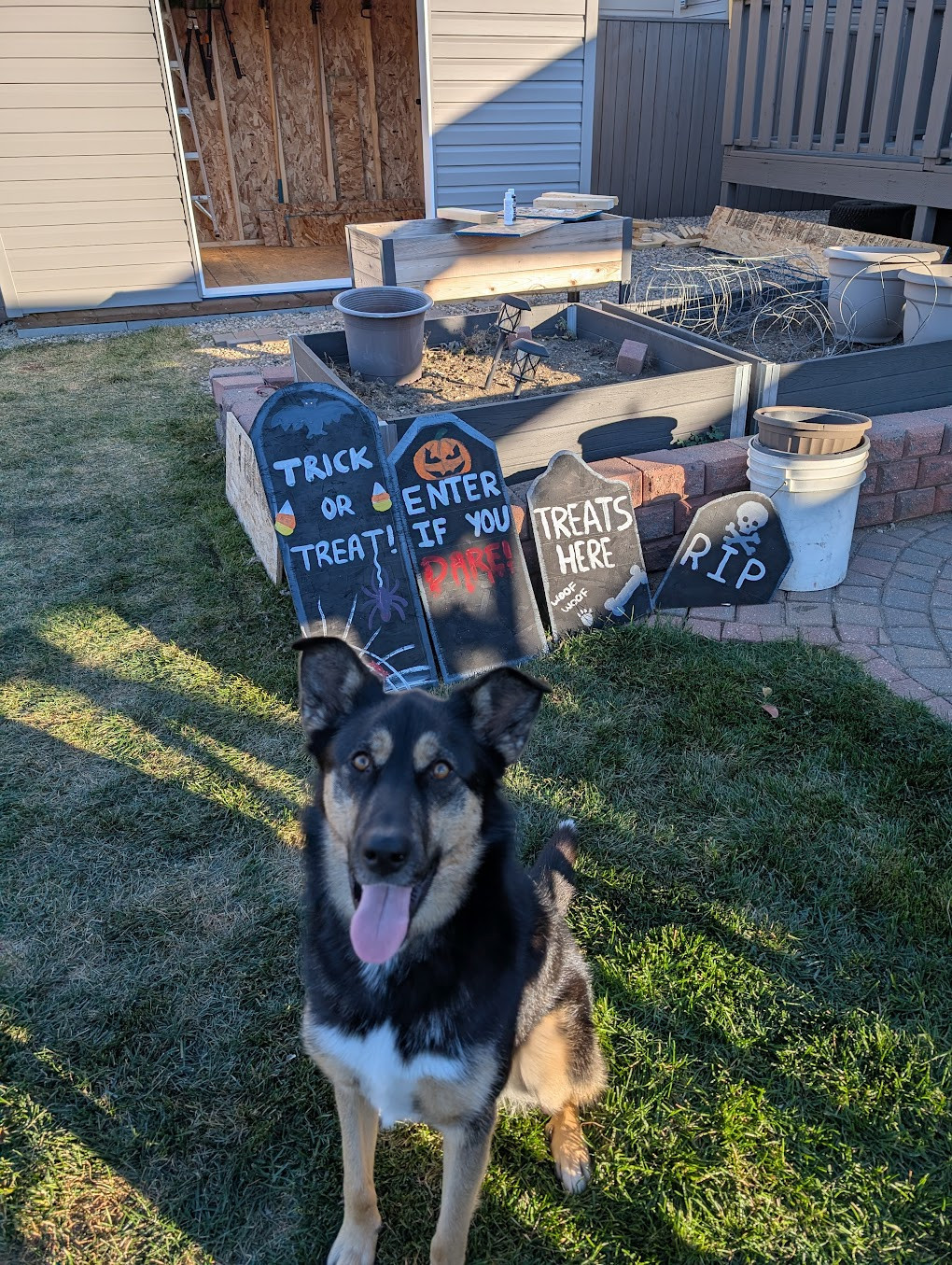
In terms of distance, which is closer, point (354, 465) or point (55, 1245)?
point (55, 1245)

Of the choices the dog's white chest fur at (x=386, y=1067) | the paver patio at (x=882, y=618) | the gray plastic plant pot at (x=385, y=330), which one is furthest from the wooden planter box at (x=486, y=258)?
the dog's white chest fur at (x=386, y=1067)

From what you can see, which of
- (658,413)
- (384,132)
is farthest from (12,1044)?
(384,132)

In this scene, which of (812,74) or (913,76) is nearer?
(913,76)

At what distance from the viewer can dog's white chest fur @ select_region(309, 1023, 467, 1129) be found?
1.79 meters

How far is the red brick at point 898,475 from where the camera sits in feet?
16.6

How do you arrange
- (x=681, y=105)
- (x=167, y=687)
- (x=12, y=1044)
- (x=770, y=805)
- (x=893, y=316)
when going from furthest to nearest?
1. (x=681, y=105)
2. (x=893, y=316)
3. (x=167, y=687)
4. (x=770, y=805)
5. (x=12, y=1044)

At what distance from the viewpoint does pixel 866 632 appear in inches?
168

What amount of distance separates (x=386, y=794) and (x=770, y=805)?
2011 mm

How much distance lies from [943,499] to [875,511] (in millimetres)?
529

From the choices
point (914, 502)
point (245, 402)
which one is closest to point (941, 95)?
point (914, 502)

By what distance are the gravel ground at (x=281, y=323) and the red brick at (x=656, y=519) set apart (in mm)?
4347

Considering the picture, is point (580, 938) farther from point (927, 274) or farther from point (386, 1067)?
point (927, 274)

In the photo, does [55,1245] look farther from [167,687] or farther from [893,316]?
[893,316]

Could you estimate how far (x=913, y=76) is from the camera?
8.71m
